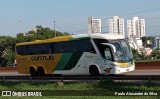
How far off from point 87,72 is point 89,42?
2.16 meters

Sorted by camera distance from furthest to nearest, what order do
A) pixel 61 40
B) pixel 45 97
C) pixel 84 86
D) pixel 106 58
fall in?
pixel 61 40 → pixel 106 58 → pixel 84 86 → pixel 45 97

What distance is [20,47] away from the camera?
33281mm

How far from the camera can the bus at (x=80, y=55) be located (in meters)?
25.8

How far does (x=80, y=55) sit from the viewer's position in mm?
27547

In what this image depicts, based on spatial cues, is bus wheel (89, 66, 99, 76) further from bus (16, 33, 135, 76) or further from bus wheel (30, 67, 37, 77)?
bus wheel (30, 67, 37, 77)

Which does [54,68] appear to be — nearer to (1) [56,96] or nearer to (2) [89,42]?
(2) [89,42]

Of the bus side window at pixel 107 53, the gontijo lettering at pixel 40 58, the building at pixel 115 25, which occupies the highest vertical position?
the building at pixel 115 25

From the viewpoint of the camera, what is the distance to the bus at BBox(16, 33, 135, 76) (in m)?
25.8

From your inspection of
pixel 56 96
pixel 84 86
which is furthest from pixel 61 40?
pixel 56 96

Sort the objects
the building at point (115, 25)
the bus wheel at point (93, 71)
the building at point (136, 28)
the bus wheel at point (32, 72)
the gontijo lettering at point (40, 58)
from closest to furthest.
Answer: the bus wheel at point (93, 71) → the gontijo lettering at point (40, 58) → the bus wheel at point (32, 72) → the building at point (115, 25) → the building at point (136, 28)

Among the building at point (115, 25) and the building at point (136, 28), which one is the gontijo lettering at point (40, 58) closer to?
the building at point (115, 25)

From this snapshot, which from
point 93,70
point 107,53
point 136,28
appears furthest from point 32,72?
point 136,28

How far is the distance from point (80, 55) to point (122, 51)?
10.5 ft

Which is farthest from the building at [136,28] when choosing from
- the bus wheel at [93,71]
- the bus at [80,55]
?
the bus wheel at [93,71]
